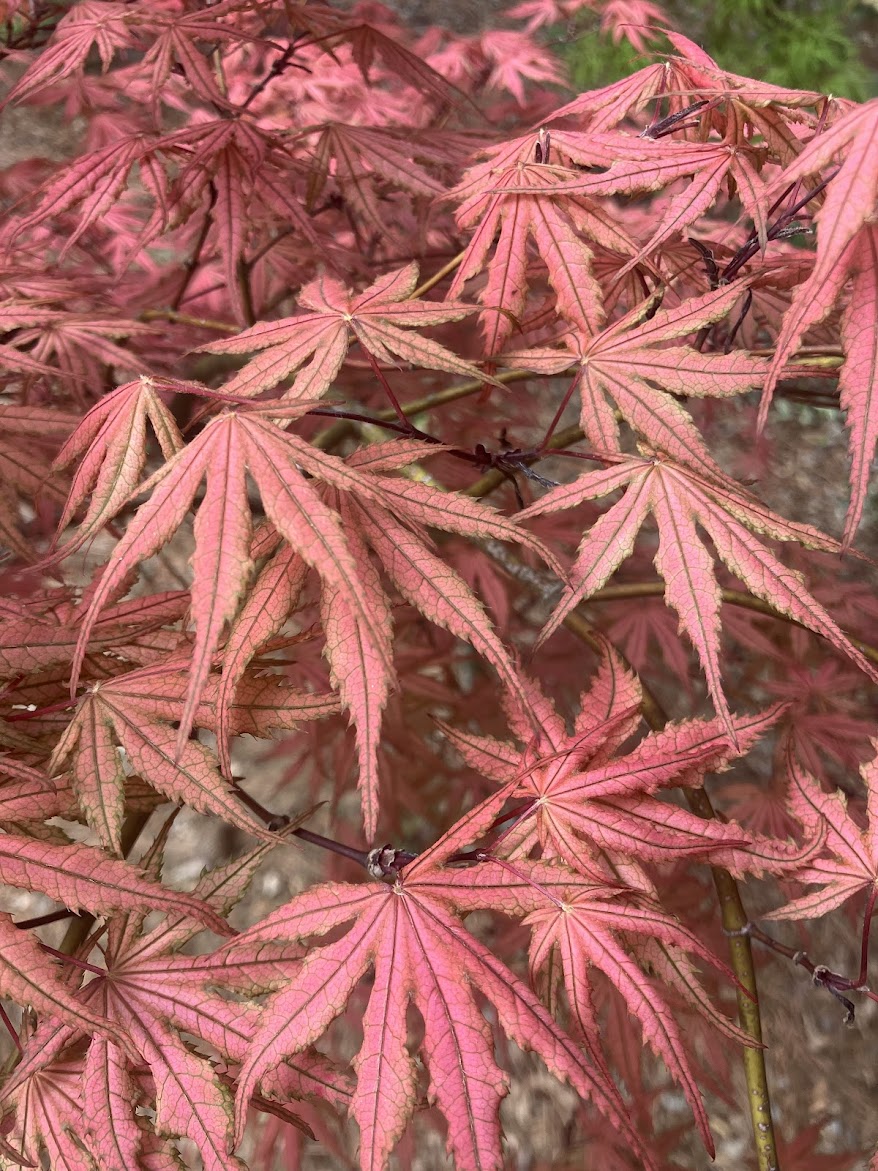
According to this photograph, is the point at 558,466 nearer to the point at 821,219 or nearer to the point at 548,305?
the point at 548,305

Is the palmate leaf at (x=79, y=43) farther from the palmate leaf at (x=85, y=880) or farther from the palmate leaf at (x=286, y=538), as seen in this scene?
the palmate leaf at (x=85, y=880)

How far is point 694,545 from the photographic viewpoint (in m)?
0.73

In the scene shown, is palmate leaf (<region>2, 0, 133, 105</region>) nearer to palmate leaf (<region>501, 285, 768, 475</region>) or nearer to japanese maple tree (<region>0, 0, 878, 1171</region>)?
japanese maple tree (<region>0, 0, 878, 1171</region>)

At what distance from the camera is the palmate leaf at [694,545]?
70 centimetres

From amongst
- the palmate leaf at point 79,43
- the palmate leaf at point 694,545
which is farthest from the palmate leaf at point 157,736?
the palmate leaf at point 79,43

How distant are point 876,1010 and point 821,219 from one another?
7.38 ft

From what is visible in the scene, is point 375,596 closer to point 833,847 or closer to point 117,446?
point 117,446

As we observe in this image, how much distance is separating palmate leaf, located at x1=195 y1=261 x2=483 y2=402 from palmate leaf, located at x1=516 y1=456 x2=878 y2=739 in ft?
0.53

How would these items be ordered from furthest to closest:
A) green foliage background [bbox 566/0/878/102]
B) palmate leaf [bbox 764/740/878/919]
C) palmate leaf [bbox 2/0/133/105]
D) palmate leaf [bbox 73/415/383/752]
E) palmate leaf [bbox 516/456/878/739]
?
green foliage background [bbox 566/0/878/102], palmate leaf [bbox 2/0/133/105], palmate leaf [bbox 764/740/878/919], palmate leaf [bbox 516/456/878/739], palmate leaf [bbox 73/415/383/752]

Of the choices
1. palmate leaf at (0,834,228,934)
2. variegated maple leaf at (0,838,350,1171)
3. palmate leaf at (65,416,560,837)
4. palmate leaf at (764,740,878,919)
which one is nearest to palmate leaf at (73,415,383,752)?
palmate leaf at (65,416,560,837)

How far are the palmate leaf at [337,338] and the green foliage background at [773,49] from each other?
3.07 meters

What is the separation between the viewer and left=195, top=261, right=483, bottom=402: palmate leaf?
75 centimetres

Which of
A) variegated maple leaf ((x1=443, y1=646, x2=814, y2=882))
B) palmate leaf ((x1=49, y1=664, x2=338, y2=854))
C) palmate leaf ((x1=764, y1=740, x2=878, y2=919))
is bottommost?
palmate leaf ((x1=764, y1=740, x2=878, y2=919))

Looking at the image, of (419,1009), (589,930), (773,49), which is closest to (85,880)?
(419,1009)
